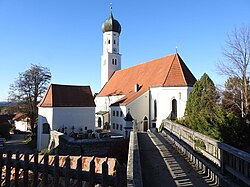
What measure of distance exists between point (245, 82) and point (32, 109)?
26907 mm

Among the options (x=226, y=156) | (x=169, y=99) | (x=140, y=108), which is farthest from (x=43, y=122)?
(x=226, y=156)

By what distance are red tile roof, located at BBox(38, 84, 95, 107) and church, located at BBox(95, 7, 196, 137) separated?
5377 millimetres

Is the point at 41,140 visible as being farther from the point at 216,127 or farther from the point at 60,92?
the point at 216,127

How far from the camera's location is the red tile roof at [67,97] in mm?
27359

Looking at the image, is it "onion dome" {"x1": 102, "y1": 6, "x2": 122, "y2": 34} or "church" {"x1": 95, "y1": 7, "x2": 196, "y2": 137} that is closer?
"church" {"x1": 95, "y1": 7, "x2": 196, "y2": 137}

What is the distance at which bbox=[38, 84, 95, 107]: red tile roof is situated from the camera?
27.4 meters

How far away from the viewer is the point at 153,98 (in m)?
31.5

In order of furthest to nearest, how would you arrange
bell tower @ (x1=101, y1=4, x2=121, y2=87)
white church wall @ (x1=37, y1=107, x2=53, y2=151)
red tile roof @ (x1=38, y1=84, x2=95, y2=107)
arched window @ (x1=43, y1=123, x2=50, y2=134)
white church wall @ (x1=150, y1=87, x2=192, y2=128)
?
bell tower @ (x1=101, y1=4, x2=121, y2=87)
white church wall @ (x1=150, y1=87, x2=192, y2=128)
red tile roof @ (x1=38, y1=84, x2=95, y2=107)
arched window @ (x1=43, y1=123, x2=50, y2=134)
white church wall @ (x1=37, y1=107, x2=53, y2=151)

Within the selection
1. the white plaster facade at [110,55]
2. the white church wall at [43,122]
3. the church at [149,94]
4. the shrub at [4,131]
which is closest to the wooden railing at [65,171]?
the church at [149,94]

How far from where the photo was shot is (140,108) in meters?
31.3

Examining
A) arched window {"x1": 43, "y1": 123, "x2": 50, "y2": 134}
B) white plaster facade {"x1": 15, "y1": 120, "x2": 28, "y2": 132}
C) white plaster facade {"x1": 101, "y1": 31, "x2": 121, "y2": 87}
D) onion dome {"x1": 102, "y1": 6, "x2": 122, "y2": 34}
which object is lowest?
white plaster facade {"x1": 15, "y1": 120, "x2": 28, "y2": 132}

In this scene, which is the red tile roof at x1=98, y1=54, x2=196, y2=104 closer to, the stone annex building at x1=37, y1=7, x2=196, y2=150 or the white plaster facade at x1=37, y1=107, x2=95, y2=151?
the stone annex building at x1=37, y1=7, x2=196, y2=150

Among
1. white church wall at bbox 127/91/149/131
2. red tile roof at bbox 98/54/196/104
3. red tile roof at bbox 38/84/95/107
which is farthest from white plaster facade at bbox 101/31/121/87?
white church wall at bbox 127/91/149/131

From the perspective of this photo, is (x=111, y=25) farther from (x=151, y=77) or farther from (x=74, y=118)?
(x=74, y=118)
